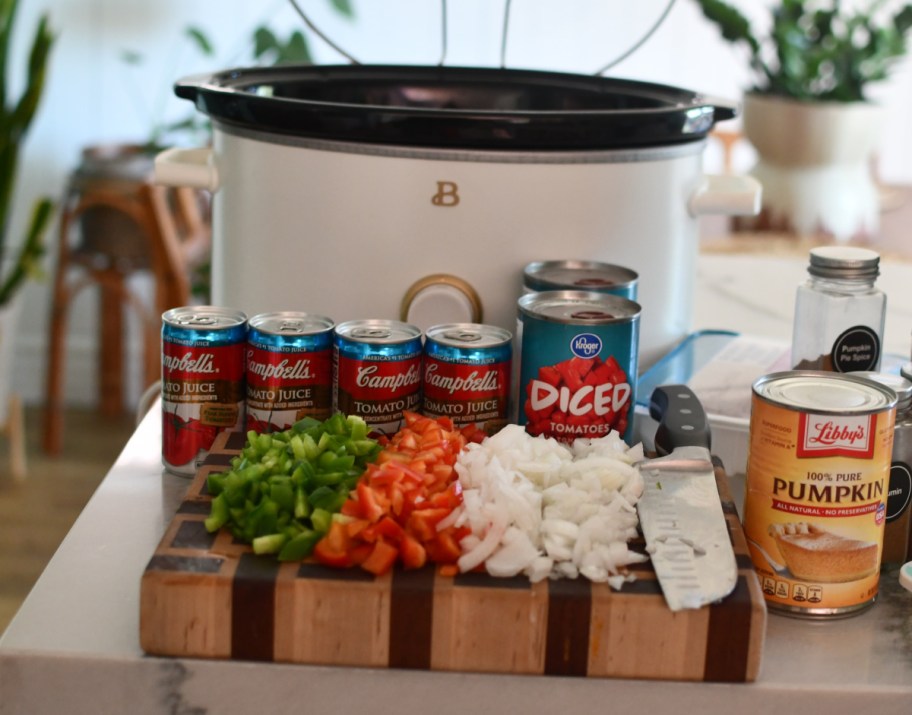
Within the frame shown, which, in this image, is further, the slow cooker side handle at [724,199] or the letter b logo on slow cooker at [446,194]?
the slow cooker side handle at [724,199]

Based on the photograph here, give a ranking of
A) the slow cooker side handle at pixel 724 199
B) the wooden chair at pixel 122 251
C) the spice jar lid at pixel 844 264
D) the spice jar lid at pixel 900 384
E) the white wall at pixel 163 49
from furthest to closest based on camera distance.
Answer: the white wall at pixel 163 49 → the wooden chair at pixel 122 251 → the slow cooker side handle at pixel 724 199 → the spice jar lid at pixel 844 264 → the spice jar lid at pixel 900 384

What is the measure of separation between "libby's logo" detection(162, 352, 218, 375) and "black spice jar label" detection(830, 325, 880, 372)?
1.72ft

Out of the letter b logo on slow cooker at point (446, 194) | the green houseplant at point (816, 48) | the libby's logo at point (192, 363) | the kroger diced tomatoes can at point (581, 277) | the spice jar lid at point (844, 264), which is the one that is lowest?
the libby's logo at point (192, 363)

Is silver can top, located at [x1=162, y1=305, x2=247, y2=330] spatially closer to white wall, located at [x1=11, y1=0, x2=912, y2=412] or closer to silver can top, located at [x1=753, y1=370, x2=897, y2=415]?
silver can top, located at [x1=753, y1=370, x2=897, y2=415]

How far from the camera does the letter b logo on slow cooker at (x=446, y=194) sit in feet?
3.46

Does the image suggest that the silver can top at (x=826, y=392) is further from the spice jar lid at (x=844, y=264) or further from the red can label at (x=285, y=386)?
the red can label at (x=285, y=386)

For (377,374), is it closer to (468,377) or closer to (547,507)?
(468,377)

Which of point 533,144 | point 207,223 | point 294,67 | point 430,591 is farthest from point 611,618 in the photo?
point 207,223

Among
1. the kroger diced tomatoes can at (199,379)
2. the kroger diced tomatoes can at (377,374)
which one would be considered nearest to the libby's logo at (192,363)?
the kroger diced tomatoes can at (199,379)

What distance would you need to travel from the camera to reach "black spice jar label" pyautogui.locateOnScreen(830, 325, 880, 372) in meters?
1.02

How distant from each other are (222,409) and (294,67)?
0.51 meters

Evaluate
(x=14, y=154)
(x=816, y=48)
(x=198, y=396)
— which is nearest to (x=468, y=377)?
(x=198, y=396)

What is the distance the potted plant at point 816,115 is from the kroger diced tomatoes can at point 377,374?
211 centimetres

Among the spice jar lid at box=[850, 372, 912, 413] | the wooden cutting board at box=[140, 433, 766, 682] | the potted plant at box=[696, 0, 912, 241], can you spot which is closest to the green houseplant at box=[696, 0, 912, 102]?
the potted plant at box=[696, 0, 912, 241]
